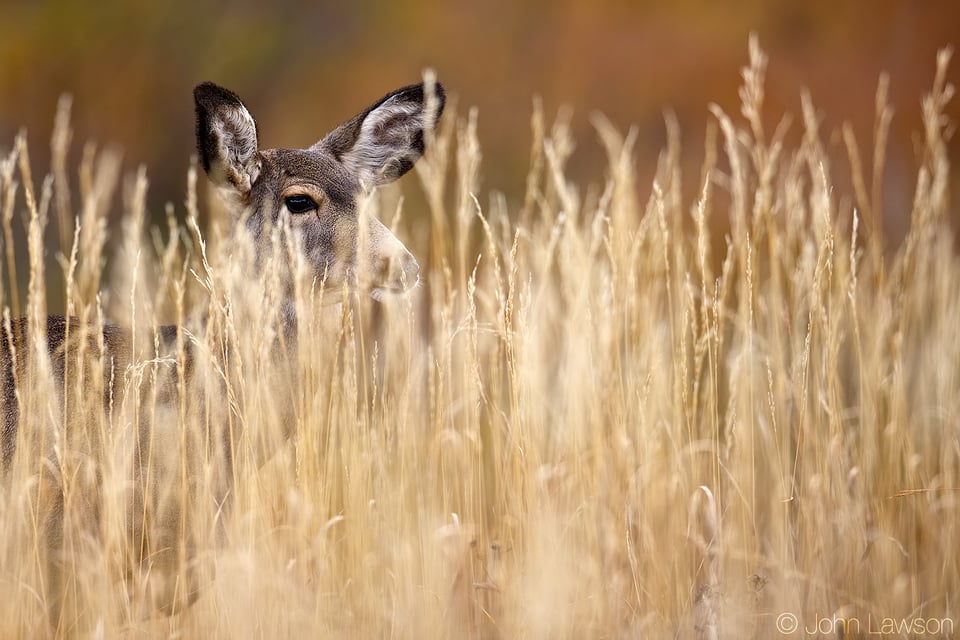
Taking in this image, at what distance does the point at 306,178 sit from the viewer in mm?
4379

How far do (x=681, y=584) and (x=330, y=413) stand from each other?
54.1 inches

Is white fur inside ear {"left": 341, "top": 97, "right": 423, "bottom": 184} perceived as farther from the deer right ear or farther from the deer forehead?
the deer right ear

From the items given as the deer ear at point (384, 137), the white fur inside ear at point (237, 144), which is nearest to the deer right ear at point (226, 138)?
the white fur inside ear at point (237, 144)

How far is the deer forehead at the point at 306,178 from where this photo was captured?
4.33 m

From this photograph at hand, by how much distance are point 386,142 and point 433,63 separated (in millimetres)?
8288

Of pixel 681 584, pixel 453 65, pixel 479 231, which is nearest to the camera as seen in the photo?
pixel 681 584

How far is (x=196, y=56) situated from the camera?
44.8 feet

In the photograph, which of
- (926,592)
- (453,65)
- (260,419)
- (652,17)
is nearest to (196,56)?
(453,65)

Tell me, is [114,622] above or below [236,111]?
below

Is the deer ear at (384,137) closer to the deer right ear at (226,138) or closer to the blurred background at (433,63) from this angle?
the deer right ear at (226,138)

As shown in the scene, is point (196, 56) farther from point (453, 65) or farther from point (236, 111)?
point (236, 111)

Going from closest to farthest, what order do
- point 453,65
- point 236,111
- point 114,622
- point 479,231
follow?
1. point 114,622
2. point 236,111
3. point 479,231
4. point 453,65
